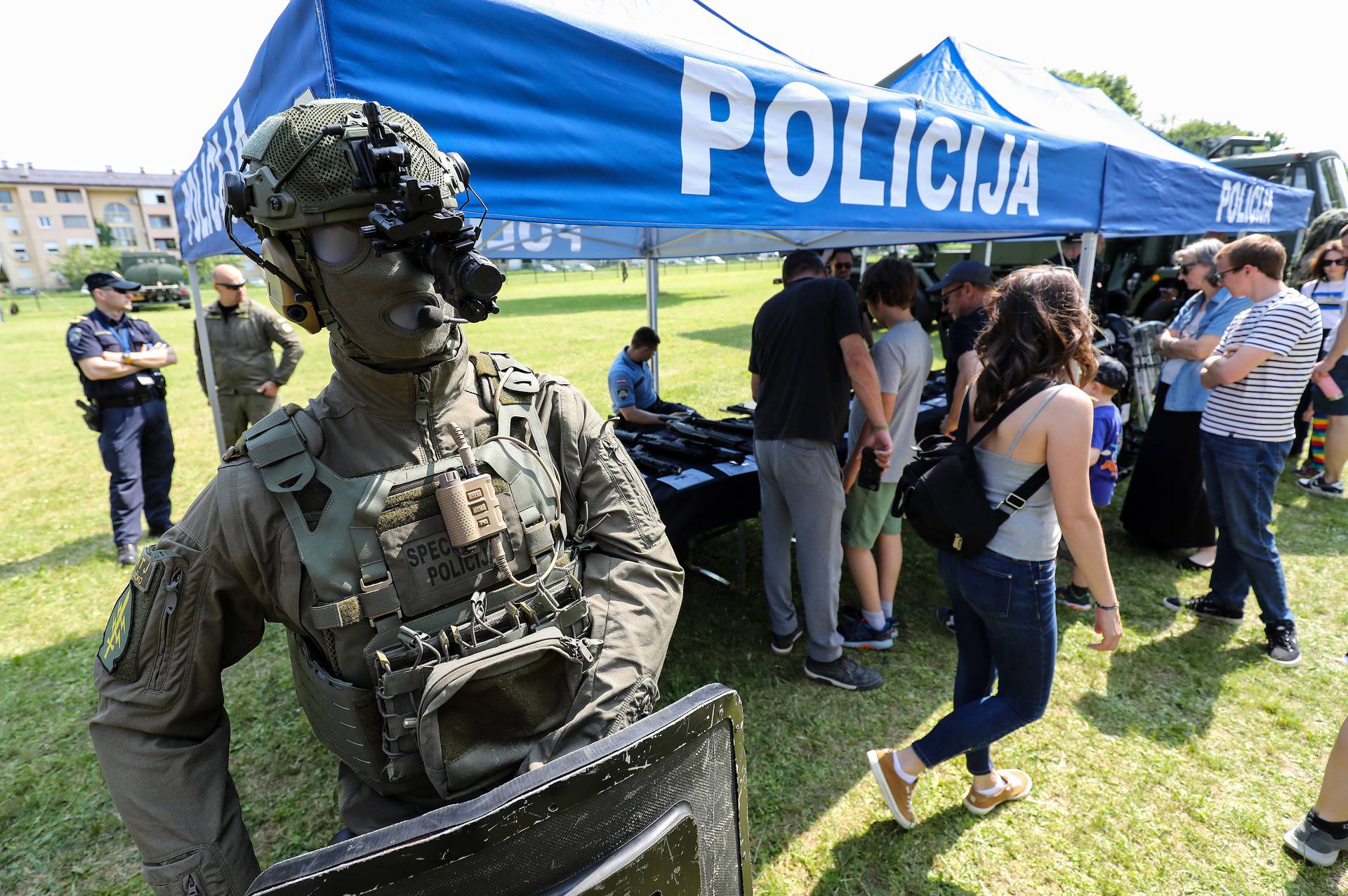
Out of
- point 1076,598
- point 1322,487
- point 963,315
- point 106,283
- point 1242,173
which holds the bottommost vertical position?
point 1076,598

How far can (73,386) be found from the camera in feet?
37.6

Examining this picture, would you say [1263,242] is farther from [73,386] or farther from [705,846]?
[73,386]

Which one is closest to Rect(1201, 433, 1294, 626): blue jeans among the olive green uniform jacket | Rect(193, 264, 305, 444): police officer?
the olive green uniform jacket

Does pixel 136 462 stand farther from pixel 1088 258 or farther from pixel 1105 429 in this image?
pixel 1088 258

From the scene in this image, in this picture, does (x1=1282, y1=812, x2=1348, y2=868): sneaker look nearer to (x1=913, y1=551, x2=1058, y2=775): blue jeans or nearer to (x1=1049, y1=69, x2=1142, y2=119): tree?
(x1=913, y1=551, x2=1058, y2=775): blue jeans

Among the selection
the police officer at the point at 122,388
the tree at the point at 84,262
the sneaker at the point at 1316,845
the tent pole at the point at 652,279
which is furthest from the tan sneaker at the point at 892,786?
the tree at the point at 84,262

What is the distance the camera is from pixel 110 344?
438 cm

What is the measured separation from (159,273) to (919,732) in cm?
4783

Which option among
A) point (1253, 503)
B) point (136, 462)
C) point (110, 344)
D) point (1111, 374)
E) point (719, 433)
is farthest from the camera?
point (136, 462)

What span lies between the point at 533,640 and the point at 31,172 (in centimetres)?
8053

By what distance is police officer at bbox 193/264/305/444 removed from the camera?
504 cm

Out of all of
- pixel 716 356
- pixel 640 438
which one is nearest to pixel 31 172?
pixel 716 356

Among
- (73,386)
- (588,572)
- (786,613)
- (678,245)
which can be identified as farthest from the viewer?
(73,386)

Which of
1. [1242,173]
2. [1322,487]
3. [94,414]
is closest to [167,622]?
[94,414]
